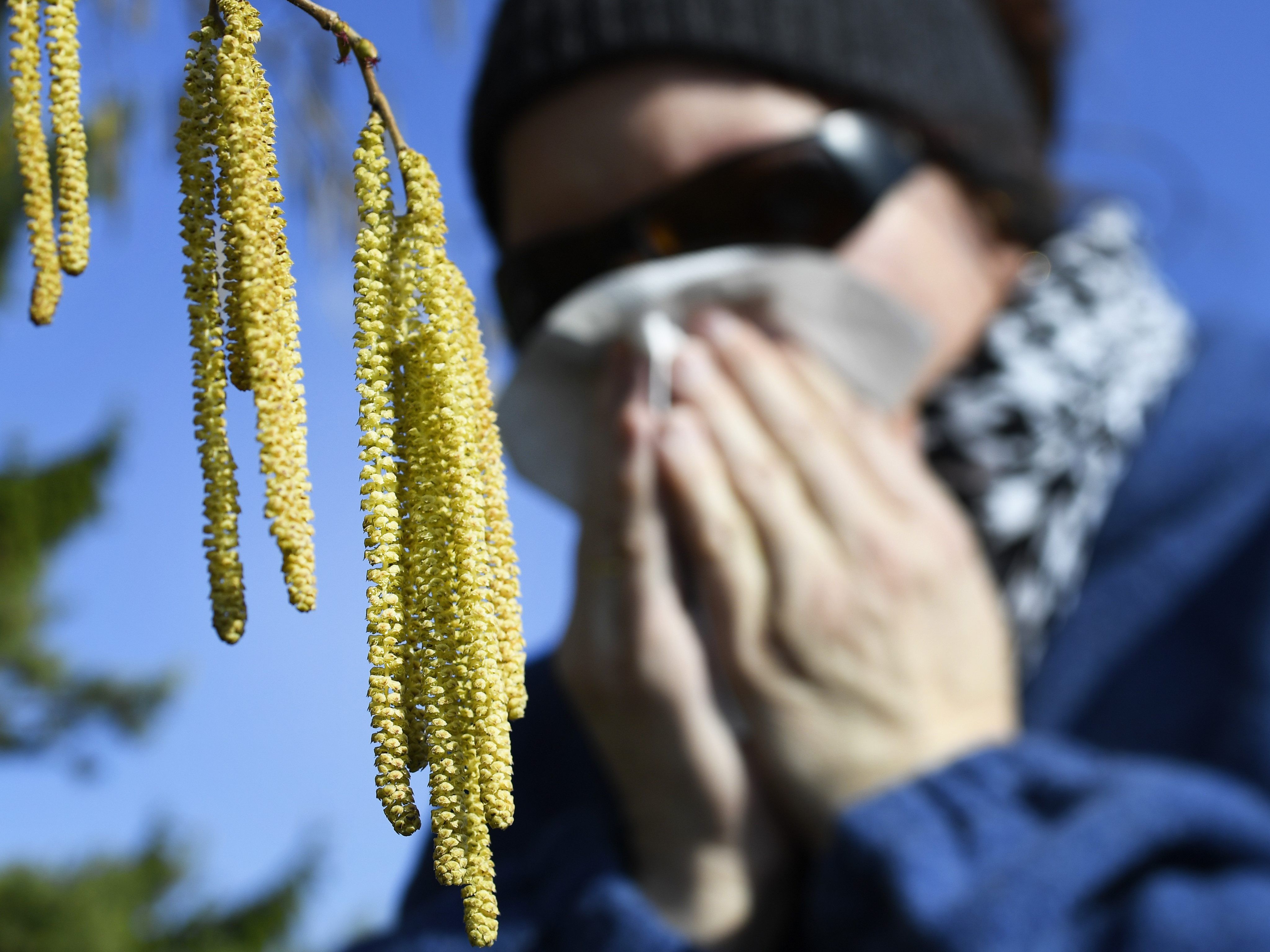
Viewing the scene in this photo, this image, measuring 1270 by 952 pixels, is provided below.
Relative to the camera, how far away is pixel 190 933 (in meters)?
6.14

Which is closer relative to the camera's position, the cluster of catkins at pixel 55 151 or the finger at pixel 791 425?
the cluster of catkins at pixel 55 151

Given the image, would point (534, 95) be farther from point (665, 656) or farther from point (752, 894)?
point (752, 894)

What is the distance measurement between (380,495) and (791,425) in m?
1.18

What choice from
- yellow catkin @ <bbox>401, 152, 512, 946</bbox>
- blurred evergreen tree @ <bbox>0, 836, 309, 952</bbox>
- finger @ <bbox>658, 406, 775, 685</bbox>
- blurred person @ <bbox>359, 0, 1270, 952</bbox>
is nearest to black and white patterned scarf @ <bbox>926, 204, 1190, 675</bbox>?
blurred person @ <bbox>359, 0, 1270, 952</bbox>

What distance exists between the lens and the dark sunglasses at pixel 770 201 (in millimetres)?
1532

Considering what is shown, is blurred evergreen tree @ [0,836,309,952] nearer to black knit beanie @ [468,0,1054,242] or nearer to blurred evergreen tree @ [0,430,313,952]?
blurred evergreen tree @ [0,430,313,952]

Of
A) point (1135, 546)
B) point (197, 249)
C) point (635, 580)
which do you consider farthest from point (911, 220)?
point (197, 249)

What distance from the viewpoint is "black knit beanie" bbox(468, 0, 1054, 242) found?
157cm

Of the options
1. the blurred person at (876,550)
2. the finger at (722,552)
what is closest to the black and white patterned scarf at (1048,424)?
the blurred person at (876,550)

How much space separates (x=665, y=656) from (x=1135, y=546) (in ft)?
2.37

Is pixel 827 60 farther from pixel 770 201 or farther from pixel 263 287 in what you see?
pixel 263 287

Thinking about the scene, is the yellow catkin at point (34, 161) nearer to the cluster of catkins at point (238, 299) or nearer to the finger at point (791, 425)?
the cluster of catkins at point (238, 299)

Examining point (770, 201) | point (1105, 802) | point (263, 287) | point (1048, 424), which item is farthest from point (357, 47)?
point (1048, 424)

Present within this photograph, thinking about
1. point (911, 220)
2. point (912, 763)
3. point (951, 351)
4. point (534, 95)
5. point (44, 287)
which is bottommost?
point (912, 763)
